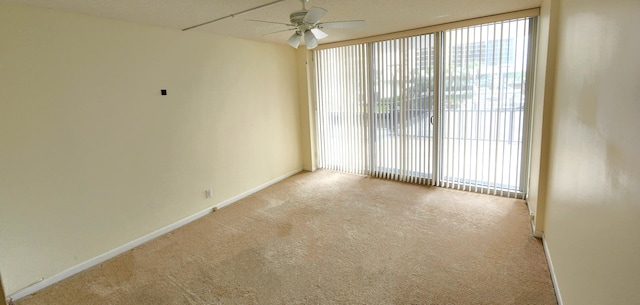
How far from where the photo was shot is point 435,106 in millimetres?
4566

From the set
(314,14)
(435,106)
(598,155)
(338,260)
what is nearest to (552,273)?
(598,155)

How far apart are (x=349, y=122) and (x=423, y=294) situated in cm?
353

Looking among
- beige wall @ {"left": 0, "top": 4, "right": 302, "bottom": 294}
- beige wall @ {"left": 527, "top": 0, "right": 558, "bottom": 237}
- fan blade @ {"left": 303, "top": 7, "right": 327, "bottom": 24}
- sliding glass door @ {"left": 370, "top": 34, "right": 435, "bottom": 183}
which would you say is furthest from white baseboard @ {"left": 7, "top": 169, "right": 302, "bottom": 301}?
beige wall @ {"left": 527, "top": 0, "right": 558, "bottom": 237}

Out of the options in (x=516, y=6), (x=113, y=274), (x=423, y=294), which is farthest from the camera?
(x=516, y=6)

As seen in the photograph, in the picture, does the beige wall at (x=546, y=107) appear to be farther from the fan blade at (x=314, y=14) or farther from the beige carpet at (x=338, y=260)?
the fan blade at (x=314, y=14)

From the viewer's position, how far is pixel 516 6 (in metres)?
3.53

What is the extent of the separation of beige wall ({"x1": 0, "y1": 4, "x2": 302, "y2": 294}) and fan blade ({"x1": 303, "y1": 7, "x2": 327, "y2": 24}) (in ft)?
6.30

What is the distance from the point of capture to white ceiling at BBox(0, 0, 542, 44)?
2.74 m

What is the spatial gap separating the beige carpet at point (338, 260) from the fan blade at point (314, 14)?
2.18 m

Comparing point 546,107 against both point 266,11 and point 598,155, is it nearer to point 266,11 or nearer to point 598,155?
point 598,155

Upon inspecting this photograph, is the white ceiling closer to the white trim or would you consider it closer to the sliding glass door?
the sliding glass door

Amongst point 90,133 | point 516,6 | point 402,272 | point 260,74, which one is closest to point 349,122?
point 260,74

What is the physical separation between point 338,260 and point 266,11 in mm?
2553

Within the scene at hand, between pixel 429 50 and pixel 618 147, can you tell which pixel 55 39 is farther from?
pixel 429 50
